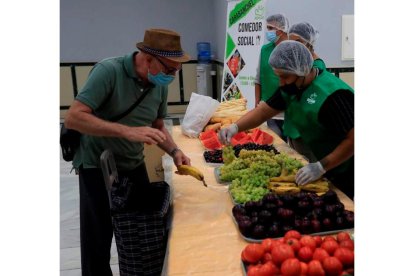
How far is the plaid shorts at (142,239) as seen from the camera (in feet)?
6.10

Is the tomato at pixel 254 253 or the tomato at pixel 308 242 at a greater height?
the tomato at pixel 308 242

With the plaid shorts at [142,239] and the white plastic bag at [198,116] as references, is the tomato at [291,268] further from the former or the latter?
the white plastic bag at [198,116]

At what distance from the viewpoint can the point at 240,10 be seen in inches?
223

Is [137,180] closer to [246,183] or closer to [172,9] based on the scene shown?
[246,183]

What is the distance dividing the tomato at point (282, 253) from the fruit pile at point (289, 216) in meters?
0.29

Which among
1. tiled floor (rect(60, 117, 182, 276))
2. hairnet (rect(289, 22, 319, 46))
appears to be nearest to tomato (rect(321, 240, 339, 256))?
tiled floor (rect(60, 117, 182, 276))

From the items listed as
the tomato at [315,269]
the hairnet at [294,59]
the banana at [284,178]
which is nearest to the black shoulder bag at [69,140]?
the hairnet at [294,59]

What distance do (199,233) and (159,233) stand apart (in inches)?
8.3

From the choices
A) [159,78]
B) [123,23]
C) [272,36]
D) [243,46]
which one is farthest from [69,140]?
[123,23]

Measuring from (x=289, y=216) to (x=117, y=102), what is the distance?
1.06 meters

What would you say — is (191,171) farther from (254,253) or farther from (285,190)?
(254,253)

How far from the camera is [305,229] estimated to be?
1.65 meters

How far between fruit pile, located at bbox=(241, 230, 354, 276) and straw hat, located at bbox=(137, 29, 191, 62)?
1.10m
